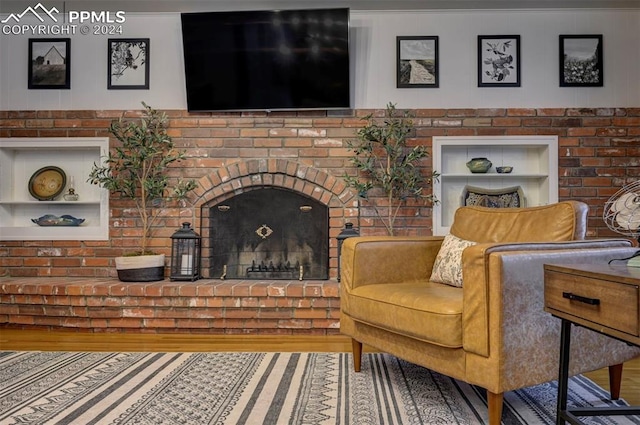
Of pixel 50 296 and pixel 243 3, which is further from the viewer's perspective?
pixel 243 3

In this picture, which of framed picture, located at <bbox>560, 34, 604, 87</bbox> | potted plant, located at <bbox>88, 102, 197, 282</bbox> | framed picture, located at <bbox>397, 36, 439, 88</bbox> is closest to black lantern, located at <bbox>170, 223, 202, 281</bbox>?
potted plant, located at <bbox>88, 102, 197, 282</bbox>

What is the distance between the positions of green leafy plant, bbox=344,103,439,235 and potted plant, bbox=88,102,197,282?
1.25 metres

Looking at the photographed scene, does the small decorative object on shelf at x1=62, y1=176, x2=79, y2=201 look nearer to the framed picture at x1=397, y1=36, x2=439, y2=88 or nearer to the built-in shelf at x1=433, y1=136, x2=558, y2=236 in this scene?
the framed picture at x1=397, y1=36, x2=439, y2=88

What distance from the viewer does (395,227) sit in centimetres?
322

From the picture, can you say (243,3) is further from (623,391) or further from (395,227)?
(623,391)

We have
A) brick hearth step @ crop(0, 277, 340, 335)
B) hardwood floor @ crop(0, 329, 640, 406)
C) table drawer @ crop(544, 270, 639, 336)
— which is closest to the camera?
table drawer @ crop(544, 270, 639, 336)

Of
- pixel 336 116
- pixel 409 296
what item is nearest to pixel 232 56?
pixel 336 116

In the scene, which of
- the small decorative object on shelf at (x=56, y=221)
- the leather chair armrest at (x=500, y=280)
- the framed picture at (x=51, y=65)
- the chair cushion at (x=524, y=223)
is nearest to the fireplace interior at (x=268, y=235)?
the small decorative object on shelf at (x=56, y=221)

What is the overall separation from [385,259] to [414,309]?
1.55 feet

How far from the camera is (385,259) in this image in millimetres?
2096

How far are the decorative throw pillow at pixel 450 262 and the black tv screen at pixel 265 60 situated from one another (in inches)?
59.1

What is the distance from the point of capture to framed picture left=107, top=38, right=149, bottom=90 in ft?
10.8

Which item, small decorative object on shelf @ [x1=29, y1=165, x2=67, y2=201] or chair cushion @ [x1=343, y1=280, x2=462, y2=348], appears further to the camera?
small decorative object on shelf @ [x1=29, y1=165, x2=67, y2=201]

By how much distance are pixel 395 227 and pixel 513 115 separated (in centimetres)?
123
